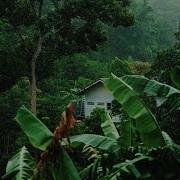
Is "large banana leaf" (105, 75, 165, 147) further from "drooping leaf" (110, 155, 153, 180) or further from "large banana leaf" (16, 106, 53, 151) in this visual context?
"large banana leaf" (16, 106, 53, 151)

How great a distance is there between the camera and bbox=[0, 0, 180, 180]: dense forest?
848cm

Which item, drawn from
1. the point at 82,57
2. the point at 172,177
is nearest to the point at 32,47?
the point at 172,177

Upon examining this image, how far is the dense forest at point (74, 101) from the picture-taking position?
848cm

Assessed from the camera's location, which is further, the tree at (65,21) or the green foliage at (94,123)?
the green foliage at (94,123)

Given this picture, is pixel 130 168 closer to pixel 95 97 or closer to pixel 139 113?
pixel 139 113

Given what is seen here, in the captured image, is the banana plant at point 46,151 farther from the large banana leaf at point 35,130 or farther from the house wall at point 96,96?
the house wall at point 96,96

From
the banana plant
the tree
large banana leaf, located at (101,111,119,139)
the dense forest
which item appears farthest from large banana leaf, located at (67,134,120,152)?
the tree

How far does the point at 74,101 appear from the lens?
2892 centimetres

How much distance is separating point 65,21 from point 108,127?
42.6 ft

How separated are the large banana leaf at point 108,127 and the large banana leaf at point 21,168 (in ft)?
6.97

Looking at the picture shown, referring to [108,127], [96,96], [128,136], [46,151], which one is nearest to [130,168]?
[128,136]

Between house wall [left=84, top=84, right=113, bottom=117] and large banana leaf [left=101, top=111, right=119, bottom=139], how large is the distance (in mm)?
26418

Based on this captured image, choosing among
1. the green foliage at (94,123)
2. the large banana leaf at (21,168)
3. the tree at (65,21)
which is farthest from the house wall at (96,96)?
the large banana leaf at (21,168)

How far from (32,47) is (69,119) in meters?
17.4
